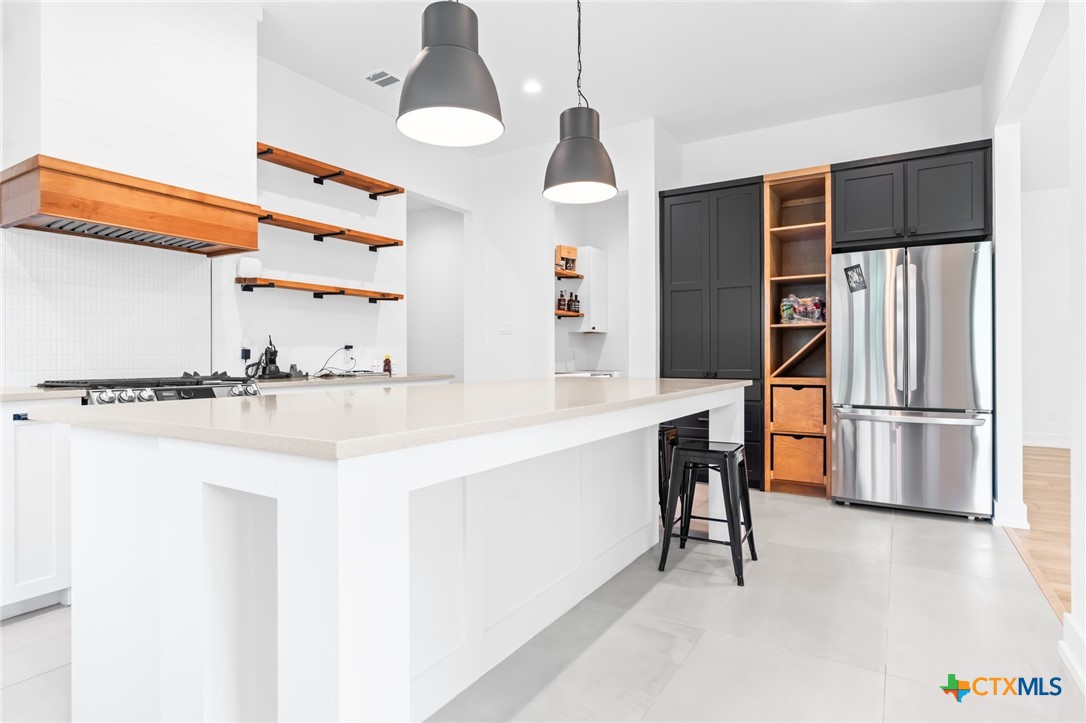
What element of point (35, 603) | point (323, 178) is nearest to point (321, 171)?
point (323, 178)

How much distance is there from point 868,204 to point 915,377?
50.4 inches

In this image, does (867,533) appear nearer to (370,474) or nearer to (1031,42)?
(1031,42)

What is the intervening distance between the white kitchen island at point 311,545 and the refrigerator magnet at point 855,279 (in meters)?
2.60

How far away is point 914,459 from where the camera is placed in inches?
153

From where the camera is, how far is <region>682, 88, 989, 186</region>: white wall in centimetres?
453

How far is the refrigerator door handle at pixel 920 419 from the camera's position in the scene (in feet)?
12.2

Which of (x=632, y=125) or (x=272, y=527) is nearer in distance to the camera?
(x=272, y=527)

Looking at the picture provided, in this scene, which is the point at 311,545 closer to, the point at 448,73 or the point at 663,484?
the point at 448,73

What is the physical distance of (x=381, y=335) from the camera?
479cm

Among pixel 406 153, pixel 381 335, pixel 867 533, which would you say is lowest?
pixel 867 533

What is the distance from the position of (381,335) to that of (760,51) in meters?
3.44

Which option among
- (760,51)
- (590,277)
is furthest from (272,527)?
(590,277)

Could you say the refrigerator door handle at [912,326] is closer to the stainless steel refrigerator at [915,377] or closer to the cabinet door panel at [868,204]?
the stainless steel refrigerator at [915,377]

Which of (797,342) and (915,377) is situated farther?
(797,342)
